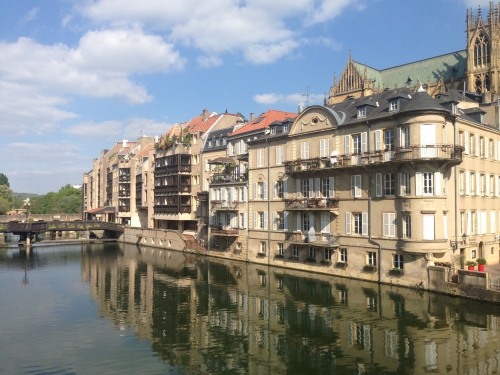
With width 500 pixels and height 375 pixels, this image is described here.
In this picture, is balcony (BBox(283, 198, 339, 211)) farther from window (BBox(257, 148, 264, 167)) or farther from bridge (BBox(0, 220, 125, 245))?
bridge (BBox(0, 220, 125, 245))

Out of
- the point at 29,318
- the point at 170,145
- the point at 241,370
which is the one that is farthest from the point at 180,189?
the point at 241,370

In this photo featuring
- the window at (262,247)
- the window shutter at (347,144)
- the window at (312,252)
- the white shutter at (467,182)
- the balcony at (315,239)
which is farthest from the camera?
the window at (262,247)

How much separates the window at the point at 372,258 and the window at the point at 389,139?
31.4ft

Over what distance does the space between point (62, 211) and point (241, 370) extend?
6190 inches

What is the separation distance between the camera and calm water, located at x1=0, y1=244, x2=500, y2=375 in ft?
72.6

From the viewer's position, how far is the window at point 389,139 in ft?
129

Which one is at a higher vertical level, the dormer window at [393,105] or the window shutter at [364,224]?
the dormer window at [393,105]

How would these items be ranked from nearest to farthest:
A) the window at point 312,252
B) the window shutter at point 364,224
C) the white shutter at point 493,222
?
the window shutter at point 364,224 → the white shutter at point 493,222 → the window at point 312,252

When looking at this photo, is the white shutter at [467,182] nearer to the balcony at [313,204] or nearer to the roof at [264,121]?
the balcony at [313,204]

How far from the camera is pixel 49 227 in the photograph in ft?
272

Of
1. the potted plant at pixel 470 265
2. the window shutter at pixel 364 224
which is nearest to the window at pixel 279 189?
the window shutter at pixel 364 224

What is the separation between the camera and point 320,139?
46344 mm

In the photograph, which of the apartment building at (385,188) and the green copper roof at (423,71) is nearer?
the apartment building at (385,188)

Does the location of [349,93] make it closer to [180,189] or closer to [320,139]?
[180,189]
